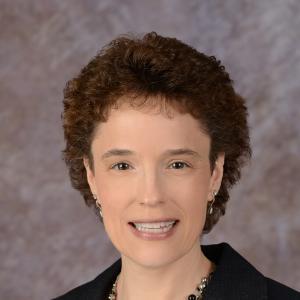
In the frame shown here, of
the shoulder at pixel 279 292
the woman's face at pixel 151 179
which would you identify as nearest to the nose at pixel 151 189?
the woman's face at pixel 151 179

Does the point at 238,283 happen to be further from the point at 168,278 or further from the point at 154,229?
the point at 154,229

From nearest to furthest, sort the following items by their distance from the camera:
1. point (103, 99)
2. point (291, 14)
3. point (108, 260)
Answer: point (103, 99) → point (291, 14) → point (108, 260)

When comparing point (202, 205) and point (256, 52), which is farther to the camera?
point (256, 52)

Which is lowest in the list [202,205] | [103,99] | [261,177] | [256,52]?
[202,205]

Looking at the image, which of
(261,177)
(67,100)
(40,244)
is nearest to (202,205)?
(67,100)

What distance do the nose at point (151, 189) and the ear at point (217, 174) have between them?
0.26 m

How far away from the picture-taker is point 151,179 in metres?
3.05

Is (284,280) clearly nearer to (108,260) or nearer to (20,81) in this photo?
(108,260)

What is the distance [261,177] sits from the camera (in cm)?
437

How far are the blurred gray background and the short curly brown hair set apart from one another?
975 mm

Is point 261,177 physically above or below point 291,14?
below

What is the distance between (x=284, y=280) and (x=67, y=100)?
1.46 meters

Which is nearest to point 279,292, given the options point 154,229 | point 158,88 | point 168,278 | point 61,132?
point 168,278

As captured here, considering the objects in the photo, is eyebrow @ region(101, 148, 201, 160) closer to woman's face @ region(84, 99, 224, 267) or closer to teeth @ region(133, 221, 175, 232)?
woman's face @ region(84, 99, 224, 267)
